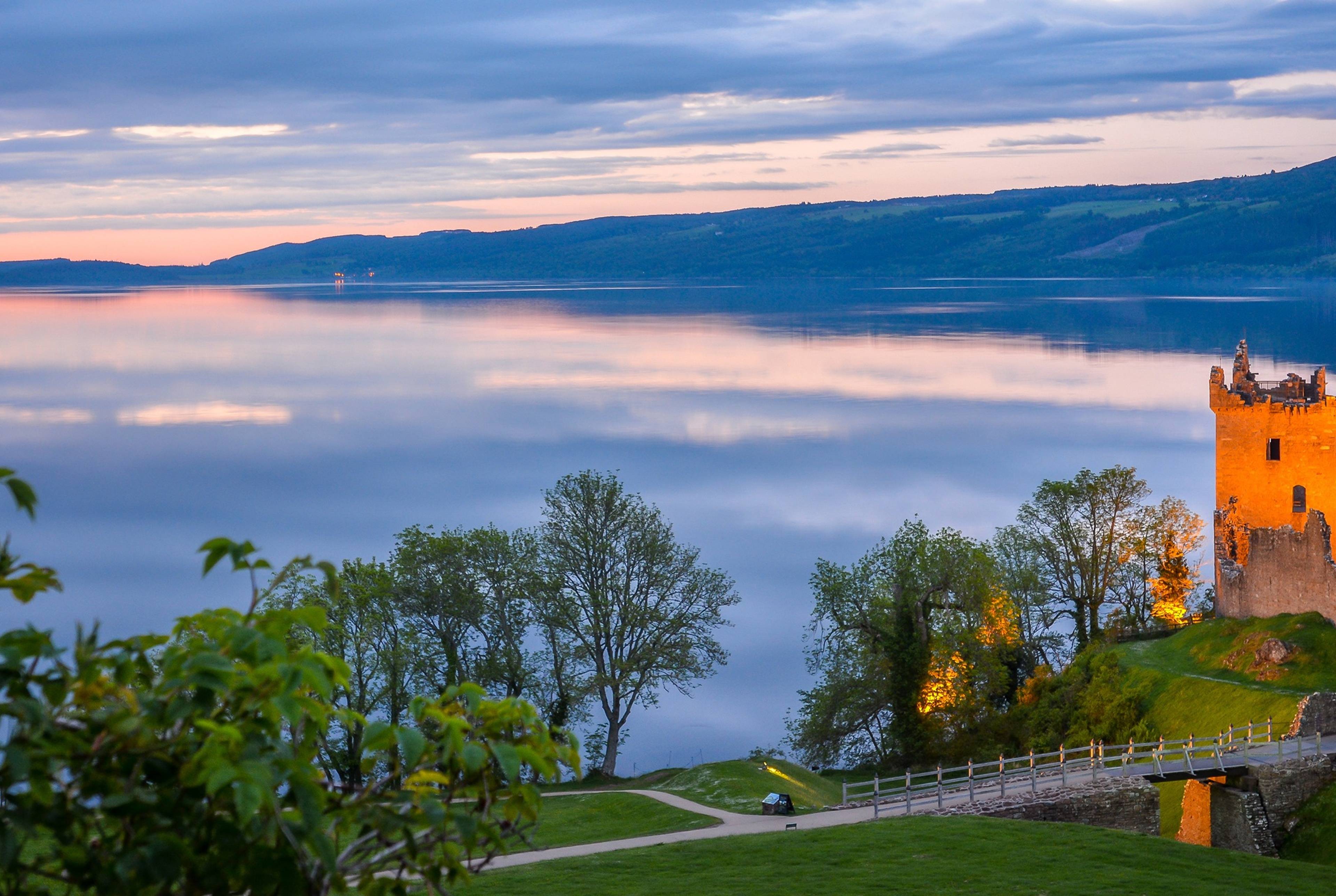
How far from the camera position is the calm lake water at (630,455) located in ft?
236

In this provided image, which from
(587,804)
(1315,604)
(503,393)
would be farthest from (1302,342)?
(587,804)

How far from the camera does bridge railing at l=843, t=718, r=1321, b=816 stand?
102ft

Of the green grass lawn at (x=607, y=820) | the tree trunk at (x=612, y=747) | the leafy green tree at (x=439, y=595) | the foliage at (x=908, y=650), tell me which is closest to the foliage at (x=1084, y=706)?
the foliage at (x=908, y=650)

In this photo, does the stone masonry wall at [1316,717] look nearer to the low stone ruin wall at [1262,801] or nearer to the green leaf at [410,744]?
the low stone ruin wall at [1262,801]

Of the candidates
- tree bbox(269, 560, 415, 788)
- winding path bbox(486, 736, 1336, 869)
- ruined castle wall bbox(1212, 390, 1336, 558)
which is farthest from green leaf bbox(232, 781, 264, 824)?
ruined castle wall bbox(1212, 390, 1336, 558)

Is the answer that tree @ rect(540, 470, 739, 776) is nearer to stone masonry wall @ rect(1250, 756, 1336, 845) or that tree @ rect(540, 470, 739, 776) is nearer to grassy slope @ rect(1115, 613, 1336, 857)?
grassy slope @ rect(1115, 613, 1336, 857)

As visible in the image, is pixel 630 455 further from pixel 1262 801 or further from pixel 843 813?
pixel 1262 801

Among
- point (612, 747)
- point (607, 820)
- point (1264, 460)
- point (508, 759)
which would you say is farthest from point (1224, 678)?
point (508, 759)

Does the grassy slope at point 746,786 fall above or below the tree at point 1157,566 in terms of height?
below

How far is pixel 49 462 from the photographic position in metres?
108

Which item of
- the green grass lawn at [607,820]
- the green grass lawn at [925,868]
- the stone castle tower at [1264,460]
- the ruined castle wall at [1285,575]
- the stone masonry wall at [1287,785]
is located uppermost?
the stone castle tower at [1264,460]

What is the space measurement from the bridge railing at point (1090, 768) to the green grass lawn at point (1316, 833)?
117 centimetres

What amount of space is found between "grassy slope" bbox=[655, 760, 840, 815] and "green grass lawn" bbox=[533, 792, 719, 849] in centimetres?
161

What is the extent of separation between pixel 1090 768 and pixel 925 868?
11896mm
